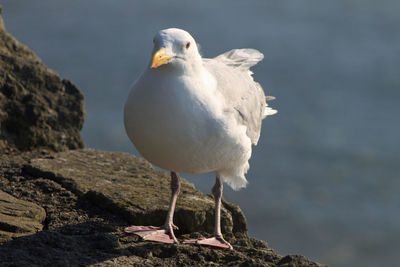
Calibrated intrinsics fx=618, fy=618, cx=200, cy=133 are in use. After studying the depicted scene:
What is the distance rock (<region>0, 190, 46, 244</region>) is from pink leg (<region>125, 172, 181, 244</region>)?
86 cm

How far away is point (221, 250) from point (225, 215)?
3.29 feet

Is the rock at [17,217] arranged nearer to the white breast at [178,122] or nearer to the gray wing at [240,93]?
the white breast at [178,122]

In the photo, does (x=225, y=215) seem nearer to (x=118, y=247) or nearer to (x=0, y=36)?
(x=118, y=247)

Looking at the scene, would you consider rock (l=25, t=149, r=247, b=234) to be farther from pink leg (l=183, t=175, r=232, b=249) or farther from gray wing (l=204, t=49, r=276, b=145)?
gray wing (l=204, t=49, r=276, b=145)

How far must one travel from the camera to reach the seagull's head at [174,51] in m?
5.29

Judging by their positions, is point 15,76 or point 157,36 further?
point 15,76

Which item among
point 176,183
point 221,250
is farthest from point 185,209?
point 221,250

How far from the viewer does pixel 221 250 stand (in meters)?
5.84

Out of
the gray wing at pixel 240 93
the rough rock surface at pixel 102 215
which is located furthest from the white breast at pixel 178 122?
the rough rock surface at pixel 102 215

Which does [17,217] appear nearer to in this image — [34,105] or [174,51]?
[174,51]

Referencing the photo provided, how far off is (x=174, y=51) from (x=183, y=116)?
581 millimetres

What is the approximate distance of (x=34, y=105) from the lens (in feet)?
26.0

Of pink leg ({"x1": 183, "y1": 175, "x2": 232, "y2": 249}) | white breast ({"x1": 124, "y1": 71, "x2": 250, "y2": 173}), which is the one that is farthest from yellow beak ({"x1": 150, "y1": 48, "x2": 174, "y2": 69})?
pink leg ({"x1": 183, "y1": 175, "x2": 232, "y2": 249})

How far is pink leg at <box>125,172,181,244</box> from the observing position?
5.84 metres
